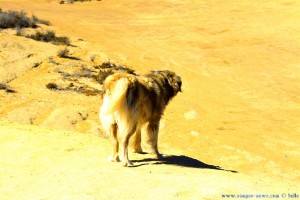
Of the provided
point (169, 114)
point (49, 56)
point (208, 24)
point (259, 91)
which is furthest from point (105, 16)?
point (169, 114)

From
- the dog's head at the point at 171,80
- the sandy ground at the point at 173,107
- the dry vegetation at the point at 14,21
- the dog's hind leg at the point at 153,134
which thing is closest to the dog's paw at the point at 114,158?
the sandy ground at the point at 173,107

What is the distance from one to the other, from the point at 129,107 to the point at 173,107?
27.6 ft

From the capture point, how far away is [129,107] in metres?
7.12

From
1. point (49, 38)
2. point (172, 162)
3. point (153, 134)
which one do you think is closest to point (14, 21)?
point (49, 38)

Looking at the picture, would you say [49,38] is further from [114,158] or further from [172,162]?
[114,158]

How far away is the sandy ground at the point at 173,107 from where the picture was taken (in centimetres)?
661

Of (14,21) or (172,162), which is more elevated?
(14,21)

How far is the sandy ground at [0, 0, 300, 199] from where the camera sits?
6605 millimetres

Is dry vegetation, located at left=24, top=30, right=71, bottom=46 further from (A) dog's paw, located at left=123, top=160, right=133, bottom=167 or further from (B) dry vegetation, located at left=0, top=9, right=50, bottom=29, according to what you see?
(A) dog's paw, located at left=123, top=160, right=133, bottom=167

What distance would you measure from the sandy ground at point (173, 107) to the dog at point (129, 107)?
47 cm

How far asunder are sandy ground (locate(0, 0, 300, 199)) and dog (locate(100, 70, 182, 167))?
0.47 meters

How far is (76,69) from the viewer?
18.2 meters

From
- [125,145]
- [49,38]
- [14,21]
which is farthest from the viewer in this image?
[14,21]

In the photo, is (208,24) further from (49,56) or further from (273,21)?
(49,56)
